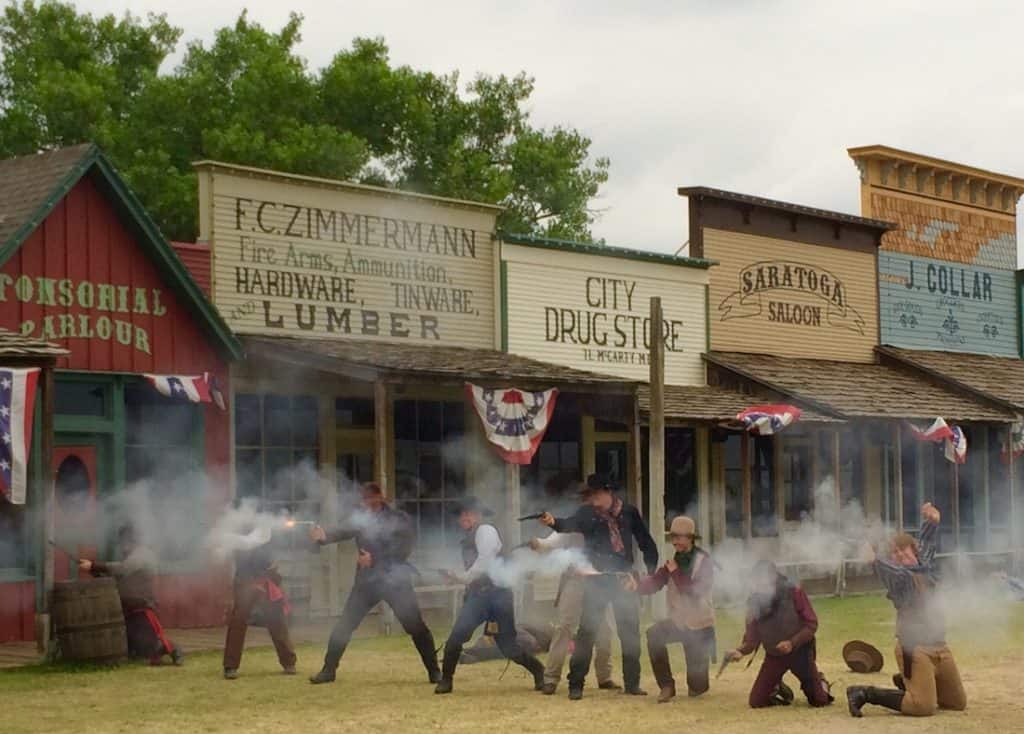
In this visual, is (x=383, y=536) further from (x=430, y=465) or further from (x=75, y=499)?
(x=430, y=465)

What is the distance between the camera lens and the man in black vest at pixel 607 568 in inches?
561

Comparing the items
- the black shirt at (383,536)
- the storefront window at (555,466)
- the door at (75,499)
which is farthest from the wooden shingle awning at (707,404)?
the black shirt at (383,536)

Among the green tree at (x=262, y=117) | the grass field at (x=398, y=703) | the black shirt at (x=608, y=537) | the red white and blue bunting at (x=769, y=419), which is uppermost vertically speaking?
the green tree at (x=262, y=117)

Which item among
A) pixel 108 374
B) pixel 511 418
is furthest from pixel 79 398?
pixel 511 418

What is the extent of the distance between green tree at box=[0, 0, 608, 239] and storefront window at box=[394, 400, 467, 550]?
17.1 meters

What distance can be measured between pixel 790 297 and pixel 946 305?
5420mm

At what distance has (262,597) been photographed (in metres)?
15.8

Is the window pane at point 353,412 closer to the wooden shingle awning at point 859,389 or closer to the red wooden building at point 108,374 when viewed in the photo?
the red wooden building at point 108,374

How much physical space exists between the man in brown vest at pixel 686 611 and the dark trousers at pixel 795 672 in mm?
705

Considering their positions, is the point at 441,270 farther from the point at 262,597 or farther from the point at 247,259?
the point at 262,597

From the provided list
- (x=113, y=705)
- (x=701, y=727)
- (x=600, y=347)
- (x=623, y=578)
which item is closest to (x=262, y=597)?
(x=113, y=705)

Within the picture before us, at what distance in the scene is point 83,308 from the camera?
19.1 meters

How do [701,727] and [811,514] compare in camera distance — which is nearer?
[701,727]

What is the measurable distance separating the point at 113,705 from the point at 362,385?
8927 mm
